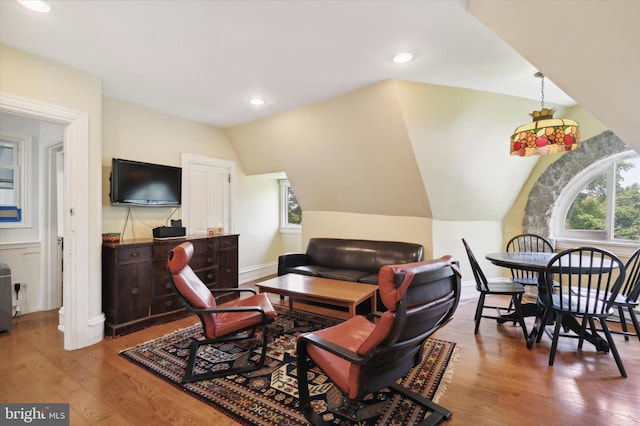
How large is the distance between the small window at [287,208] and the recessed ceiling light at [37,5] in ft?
13.9

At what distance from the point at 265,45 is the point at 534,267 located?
3017mm

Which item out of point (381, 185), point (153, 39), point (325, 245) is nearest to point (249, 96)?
point (153, 39)

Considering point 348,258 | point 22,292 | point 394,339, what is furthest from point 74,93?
point 348,258

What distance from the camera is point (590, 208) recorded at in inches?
152

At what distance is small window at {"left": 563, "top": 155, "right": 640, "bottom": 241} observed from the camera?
3521 mm

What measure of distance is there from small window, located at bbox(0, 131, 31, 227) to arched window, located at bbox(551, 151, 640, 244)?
7161 mm

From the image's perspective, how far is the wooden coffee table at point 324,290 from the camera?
2691 millimetres

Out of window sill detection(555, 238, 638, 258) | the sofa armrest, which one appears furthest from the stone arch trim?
the sofa armrest

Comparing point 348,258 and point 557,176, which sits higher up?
point 557,176

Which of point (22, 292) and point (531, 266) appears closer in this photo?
point (531, 266)

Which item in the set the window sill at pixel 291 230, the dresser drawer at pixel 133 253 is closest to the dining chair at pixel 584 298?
the dresser drawer at pixel 133 253

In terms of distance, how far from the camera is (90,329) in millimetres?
2729

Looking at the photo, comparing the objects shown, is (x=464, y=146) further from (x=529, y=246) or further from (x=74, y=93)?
(x=74, y=93)

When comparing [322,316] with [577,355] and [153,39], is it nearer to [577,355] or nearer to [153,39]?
[577,355]
